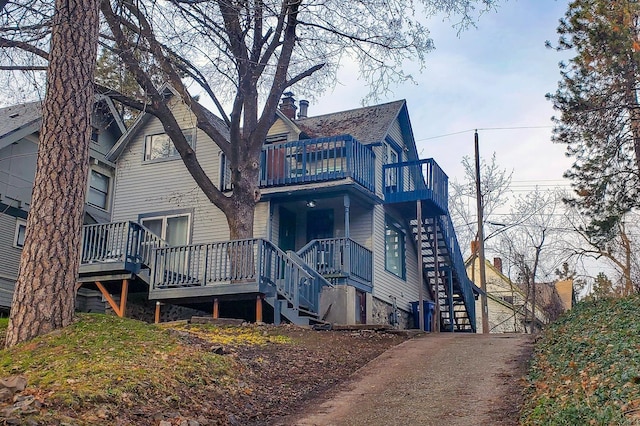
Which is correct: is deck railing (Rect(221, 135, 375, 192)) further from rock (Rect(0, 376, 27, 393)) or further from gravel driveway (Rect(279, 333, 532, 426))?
rock (Rect(0, 376, 27, 393))

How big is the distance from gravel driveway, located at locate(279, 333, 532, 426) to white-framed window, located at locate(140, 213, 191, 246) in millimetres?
9834

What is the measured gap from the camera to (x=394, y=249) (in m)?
21.0

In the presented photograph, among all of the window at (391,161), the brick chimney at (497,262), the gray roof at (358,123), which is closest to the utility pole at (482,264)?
the window at (391,161)

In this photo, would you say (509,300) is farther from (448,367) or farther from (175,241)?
(448,367)

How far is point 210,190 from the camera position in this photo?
1608 cm

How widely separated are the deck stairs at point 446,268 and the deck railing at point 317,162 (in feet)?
10.3

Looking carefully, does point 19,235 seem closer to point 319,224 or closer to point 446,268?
point 319,224

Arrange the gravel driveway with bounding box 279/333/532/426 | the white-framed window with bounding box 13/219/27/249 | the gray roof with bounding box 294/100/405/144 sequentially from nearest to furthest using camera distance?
the gravel driveway with bounding box 279/333/532/426
the gray roof with bounding box 294/100/405/144
the white-framed window with bounding box 13/219/27/249

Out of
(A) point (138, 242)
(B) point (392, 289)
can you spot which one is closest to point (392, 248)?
(B) point (392, 289)

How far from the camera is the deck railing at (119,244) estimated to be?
16625mm

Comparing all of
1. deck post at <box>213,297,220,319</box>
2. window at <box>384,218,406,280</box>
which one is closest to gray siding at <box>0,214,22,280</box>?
deck post at <box>213,297,220,319</box>

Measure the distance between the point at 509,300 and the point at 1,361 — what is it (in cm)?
3577

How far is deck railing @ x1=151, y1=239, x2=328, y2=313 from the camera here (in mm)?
14625

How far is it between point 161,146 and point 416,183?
803cm
